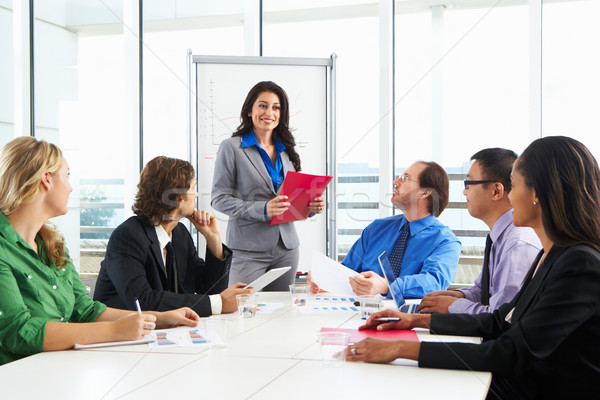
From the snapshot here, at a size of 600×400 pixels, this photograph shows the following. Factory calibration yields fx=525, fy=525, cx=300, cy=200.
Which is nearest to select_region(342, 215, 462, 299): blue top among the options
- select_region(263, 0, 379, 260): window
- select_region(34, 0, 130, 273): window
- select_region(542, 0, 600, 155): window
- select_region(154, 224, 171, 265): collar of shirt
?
select_region(154, 224, 171, 265): collar of shirt

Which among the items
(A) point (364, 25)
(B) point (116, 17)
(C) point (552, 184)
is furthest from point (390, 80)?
(C) point (552, 184)

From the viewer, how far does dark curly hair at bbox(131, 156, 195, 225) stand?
6.93 feet

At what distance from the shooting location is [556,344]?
118 centimetres

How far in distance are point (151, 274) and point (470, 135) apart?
2525 mm

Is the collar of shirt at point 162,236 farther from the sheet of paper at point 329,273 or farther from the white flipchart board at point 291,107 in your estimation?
the white flipchart board at point 291,107

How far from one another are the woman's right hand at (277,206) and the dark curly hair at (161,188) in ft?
2.04

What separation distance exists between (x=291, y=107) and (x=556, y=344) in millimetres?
2864

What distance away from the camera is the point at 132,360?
129 cm

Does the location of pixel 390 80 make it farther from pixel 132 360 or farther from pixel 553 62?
pixel 132 360

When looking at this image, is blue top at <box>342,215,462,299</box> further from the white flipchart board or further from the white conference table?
the white flipchart board

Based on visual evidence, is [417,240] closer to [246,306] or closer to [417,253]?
[417,253]

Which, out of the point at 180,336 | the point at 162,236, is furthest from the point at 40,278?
the point at 162,236

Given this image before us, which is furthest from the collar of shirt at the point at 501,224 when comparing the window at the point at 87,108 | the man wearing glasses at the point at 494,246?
the window at the point at 87,108

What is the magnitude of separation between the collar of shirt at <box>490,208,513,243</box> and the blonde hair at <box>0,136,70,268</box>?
4.92ft
